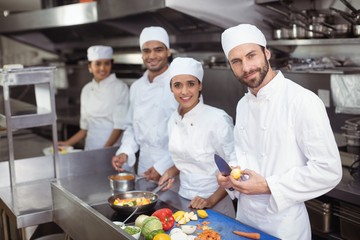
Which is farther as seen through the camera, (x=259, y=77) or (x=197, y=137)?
(x=197, y=137)

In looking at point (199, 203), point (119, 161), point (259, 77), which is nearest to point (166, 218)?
point (199, 203)

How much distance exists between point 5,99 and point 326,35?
212 centimetres

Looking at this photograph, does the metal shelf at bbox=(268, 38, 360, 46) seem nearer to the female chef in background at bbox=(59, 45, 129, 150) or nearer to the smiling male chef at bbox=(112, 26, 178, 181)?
the smiling male chef at bbox=(112, 26, 178, 181)

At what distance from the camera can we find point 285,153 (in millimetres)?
1993

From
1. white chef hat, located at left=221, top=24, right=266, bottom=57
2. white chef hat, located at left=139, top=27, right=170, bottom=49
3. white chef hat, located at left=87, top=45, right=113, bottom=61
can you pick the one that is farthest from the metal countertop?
white chef hat, located at left=87, top=45, right=113, bottom=61

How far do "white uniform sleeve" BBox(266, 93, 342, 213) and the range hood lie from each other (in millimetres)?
2091

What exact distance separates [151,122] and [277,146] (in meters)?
1.29

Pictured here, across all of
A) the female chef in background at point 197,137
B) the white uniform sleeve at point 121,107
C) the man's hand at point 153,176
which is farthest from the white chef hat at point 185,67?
the white uniform sleeve at point 121,107

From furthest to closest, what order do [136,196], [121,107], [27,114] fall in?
[121,107] → [27,114] → [136,196]

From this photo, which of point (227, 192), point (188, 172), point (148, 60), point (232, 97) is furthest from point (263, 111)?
point (232, 97)

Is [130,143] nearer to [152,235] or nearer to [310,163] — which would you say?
[152,235]

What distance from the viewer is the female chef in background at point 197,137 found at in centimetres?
247

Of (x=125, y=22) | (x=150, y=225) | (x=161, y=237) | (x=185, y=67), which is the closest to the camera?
(x=161, y=237)

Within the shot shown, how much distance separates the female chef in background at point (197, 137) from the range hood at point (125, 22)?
1.39 m
